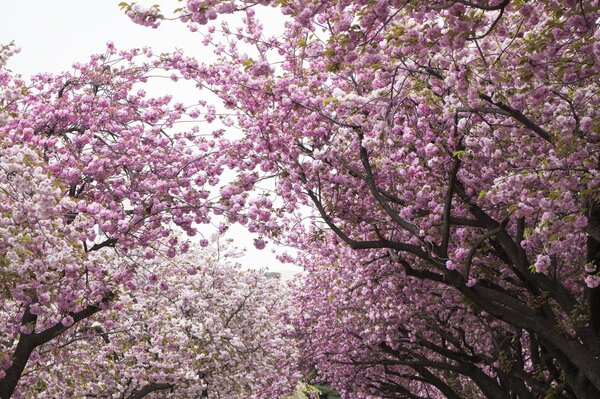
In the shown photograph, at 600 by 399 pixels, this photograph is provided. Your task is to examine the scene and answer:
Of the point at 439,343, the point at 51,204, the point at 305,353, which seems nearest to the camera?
the point at 51,204

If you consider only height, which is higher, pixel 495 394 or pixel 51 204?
pixel 495 394

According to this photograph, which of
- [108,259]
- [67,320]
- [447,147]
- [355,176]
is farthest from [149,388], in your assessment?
[447,147]

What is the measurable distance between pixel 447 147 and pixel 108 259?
6.98 meters

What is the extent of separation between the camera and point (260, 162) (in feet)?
38.6

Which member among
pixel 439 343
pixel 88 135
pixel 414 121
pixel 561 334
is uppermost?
pixel 439 343

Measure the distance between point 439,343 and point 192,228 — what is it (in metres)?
10.9

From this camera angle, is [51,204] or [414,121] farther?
[414,121]

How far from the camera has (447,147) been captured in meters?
10.3

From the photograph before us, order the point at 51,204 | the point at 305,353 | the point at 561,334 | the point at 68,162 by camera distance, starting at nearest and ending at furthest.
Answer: the point at 51,204
the point at 561,334
the point at 68,162
the point at 305,353

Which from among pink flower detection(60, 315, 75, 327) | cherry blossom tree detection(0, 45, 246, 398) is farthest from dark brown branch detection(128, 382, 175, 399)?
pink flower detection(60, 315, 75, 327)

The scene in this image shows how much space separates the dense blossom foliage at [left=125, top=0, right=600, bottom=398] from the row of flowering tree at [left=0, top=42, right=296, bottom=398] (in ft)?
4.60

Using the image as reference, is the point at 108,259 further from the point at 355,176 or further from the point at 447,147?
the point at 447,147

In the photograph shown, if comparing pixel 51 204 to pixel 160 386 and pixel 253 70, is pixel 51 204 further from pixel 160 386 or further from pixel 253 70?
pixel 160 386

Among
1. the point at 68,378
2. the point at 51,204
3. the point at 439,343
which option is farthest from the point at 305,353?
the point at 51,204
